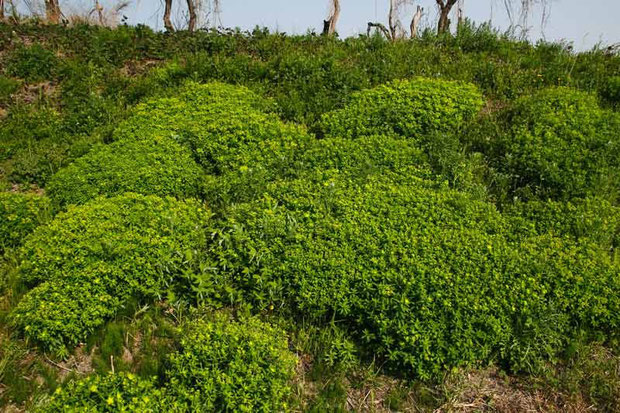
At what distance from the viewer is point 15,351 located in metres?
4.50

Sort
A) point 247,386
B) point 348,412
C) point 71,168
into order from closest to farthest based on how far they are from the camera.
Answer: point 247,386 → point 348,412 → point 71,168

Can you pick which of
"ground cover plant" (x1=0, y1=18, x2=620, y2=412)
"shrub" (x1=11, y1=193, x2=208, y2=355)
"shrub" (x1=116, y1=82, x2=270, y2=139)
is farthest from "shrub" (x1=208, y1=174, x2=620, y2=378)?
"shrub" (x1=116, y1=82, x2=270, y2=139)

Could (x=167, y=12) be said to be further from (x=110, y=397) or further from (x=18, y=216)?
(x=110, y=397)

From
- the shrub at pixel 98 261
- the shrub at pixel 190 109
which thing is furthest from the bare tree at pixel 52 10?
the shrub at pixel 98 261

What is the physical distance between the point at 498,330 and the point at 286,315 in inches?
73.9

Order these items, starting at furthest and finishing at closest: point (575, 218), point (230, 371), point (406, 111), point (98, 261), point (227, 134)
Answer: point (406, 111) < point (227, 134) < point (575, 218) < point (98, 261) < point (230, 371)

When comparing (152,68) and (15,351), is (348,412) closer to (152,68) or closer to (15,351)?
(15,351)

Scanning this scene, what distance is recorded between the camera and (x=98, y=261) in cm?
492

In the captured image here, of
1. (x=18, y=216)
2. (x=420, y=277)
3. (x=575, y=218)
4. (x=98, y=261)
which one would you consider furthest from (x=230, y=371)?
(x=575, y=218)

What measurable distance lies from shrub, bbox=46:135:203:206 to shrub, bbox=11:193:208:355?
49 centimetres

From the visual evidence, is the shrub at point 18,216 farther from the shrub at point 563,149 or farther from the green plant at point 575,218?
the shrub at point 563,149

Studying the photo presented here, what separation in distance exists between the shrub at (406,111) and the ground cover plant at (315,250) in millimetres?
29

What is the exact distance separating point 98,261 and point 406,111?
4.40 m

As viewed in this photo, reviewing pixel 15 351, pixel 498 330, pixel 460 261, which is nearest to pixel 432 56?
pixel 460 261
